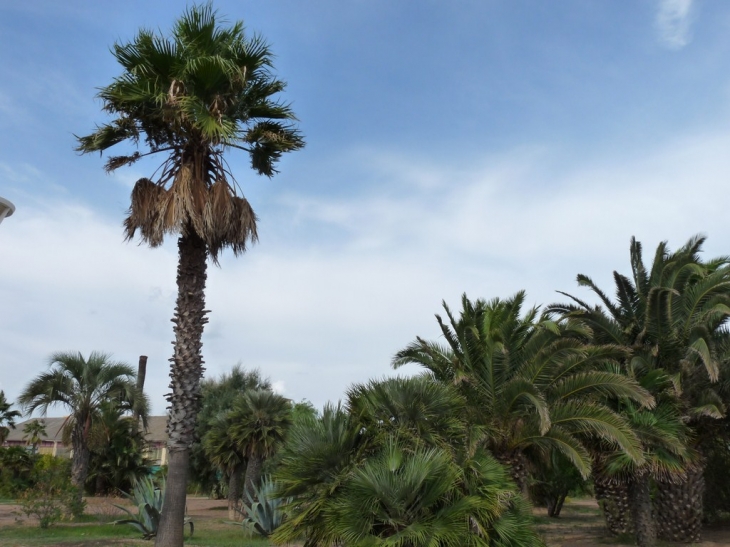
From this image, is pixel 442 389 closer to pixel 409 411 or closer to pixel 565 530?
pixel 409 411

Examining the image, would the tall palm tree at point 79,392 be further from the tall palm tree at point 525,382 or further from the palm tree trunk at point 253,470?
the tall palm tree at point 525,382

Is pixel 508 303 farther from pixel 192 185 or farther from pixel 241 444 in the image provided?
pixel 241 444

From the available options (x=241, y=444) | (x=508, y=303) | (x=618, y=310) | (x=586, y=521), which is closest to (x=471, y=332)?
(x=508, y=303)

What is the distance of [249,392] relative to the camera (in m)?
25.5

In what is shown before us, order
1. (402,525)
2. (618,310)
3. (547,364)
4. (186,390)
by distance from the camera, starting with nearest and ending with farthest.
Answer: (402,525) < (186,390) < (547,364) < (618,310)

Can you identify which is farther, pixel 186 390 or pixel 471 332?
pixel 471 332

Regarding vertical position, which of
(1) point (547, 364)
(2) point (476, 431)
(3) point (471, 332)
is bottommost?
(2) point (476, 431)

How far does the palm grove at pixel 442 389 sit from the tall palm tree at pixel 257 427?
5.66 metres

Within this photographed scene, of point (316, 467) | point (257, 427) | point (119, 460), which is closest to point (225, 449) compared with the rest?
point (257, 427)

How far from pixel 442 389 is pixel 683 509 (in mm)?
11579

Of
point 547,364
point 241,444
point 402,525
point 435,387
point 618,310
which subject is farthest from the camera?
point 241,444

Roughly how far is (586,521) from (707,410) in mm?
13813

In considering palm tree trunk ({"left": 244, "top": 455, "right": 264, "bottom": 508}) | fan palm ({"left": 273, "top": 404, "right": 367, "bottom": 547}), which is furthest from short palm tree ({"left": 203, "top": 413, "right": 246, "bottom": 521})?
fan palm ({"left": 273, "top": 404, "right": 367, "bottom": 547})

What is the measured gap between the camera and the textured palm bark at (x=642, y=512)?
1736cm
